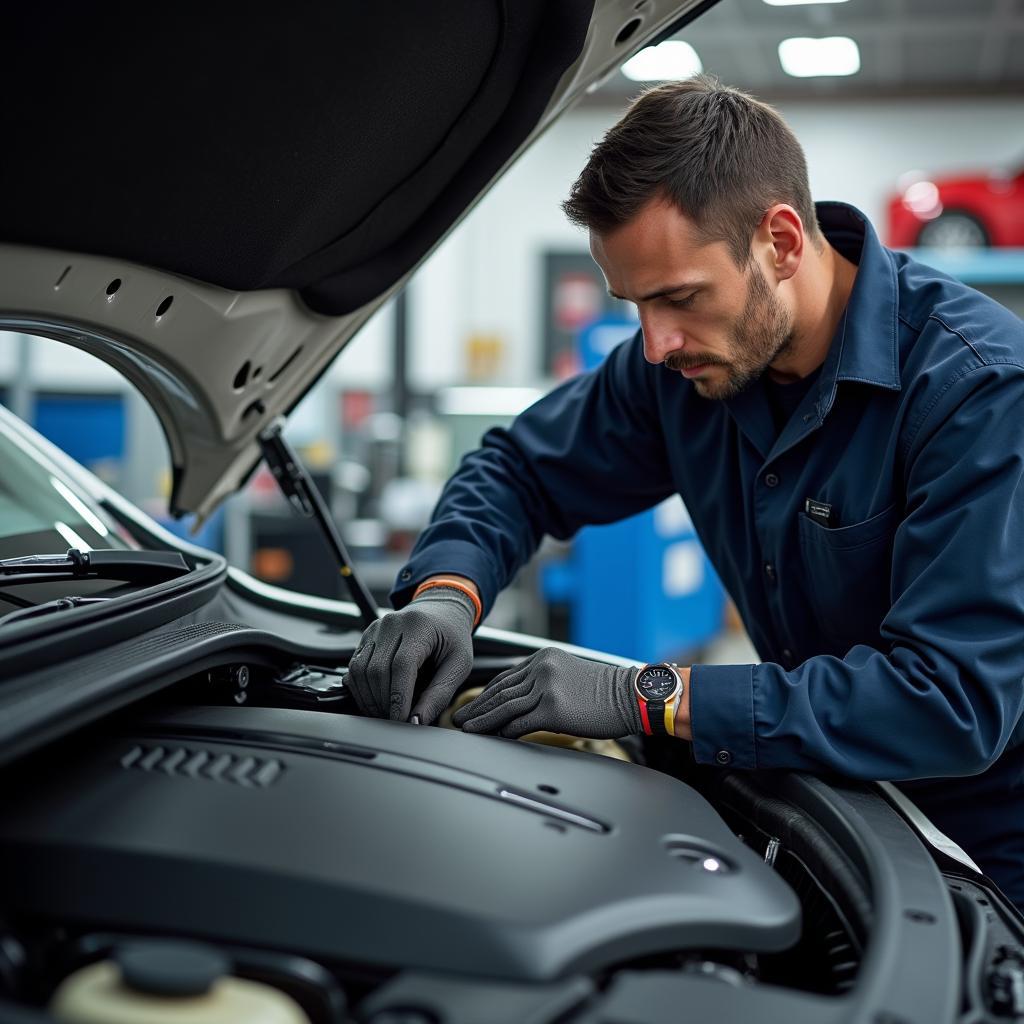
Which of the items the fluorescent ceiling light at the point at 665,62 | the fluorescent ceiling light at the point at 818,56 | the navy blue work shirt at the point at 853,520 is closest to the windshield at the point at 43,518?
the navy blue work shirt at the point at 853,520

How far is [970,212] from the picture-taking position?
6266 millimetres

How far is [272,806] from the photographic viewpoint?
780 mm

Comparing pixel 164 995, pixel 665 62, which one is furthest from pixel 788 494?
pixel 665 62

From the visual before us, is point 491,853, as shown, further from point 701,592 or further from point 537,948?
point 701,592

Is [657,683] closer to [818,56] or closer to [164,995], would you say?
[164,995]

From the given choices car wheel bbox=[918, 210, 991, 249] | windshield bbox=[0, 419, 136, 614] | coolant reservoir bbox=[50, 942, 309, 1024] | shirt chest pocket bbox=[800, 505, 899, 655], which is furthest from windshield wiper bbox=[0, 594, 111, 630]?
car wheel bbox=[918, 210, 991, 249]

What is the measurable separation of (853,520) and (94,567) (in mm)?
822

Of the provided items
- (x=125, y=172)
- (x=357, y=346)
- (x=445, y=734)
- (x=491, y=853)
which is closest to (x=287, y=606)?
(x=445, y=734)

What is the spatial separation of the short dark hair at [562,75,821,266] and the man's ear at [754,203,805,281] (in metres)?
0.01

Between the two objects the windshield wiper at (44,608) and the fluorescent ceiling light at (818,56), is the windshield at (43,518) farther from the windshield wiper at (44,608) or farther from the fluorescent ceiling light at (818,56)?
the fluorescent ceiling light at (818,56)

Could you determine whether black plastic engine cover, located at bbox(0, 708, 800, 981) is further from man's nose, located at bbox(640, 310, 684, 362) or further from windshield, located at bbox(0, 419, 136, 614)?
man's nose, located at bbox(640, 310, 684, 362)

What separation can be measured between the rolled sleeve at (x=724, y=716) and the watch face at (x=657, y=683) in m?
0.03

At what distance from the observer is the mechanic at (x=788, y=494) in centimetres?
107

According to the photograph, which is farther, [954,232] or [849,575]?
[954,232]
